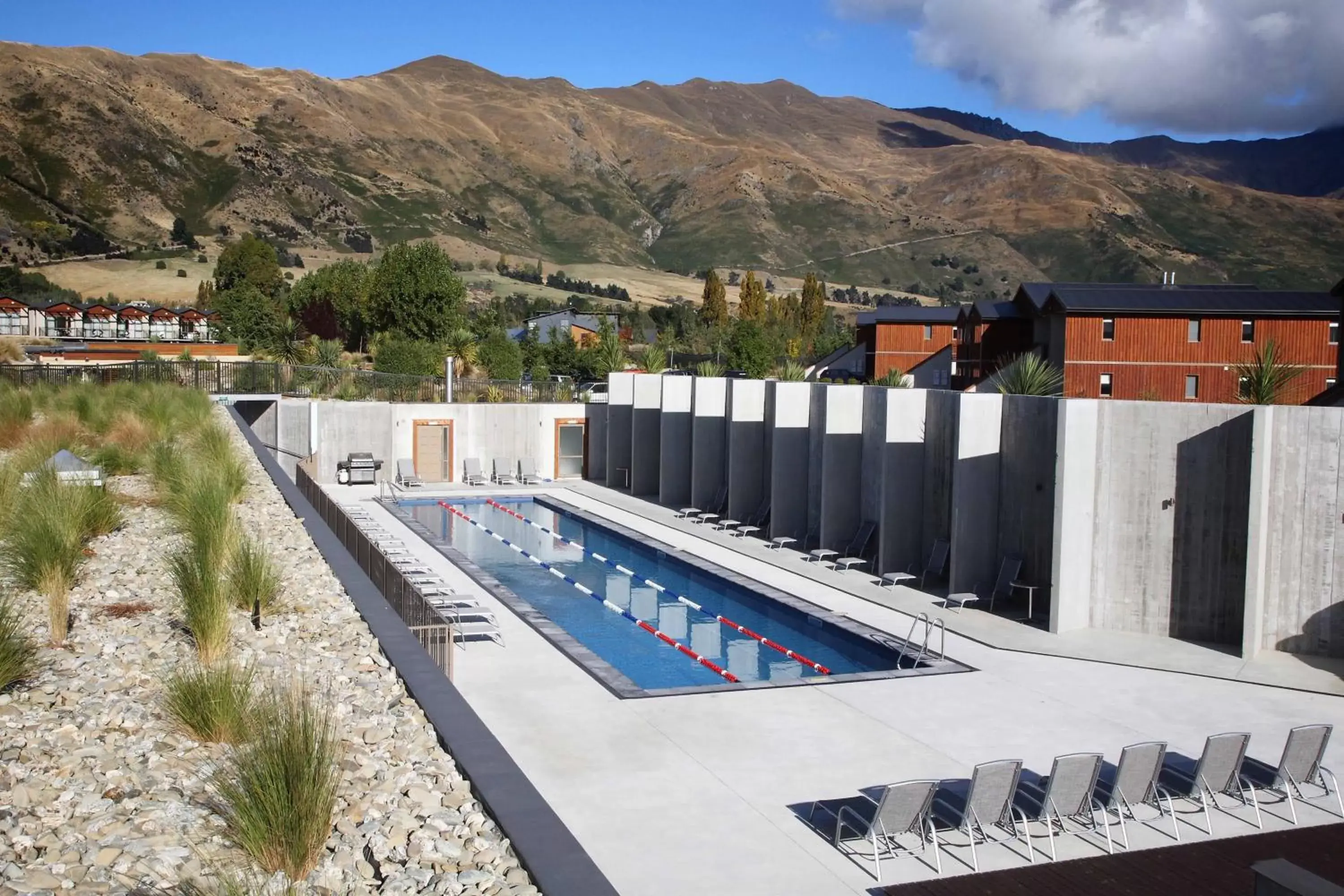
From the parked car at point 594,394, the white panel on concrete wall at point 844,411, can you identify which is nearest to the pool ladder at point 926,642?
the white panel on concrete wall at point 844,411

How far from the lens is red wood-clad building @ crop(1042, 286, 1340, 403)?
2833 centimetres

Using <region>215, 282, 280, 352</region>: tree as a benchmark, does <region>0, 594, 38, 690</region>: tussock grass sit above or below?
below

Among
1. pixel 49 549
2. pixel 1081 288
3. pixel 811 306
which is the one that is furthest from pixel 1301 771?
pixel 811 306

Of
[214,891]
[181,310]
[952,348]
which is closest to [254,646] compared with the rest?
[214,891]

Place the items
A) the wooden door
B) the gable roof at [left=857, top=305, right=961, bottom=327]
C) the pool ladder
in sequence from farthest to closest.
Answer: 1. the gable roof at [left=857, top=305, right=961, bottom=327]
2. the wooden door
3. the pool ladder

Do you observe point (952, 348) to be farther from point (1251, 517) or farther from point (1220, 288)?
point (1251, 517)

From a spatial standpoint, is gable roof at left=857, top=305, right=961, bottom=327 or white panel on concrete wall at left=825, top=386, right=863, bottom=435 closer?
white panel on concrete wall at left=825, top=386, right=863, bottom=435

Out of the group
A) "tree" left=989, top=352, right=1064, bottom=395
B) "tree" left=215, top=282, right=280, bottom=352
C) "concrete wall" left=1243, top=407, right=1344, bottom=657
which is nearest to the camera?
"concrete wall" left=1243, top=407, right=1344, bottom=657

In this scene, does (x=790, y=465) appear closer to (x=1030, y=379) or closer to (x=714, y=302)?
(x=1030, y=379)

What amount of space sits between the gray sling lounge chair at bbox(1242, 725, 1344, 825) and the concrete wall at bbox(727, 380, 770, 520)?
1219 cm

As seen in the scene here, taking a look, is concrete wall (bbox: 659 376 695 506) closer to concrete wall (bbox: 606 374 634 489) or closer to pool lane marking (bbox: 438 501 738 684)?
concrete wall (bbox: 606 374 634 489)

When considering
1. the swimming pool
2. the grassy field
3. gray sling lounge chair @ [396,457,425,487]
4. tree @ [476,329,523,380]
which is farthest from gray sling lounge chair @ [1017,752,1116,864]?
the grassy field

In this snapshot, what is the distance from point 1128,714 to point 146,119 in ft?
365

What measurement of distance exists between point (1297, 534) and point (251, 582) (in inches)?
367
